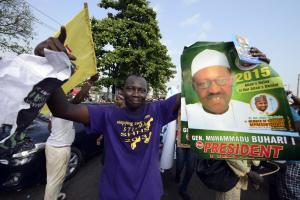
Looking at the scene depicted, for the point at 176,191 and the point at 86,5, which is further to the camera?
the point at 176,191

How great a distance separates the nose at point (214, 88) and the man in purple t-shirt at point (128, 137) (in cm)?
34

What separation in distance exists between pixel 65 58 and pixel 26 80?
264 mm

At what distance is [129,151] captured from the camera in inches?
81.5

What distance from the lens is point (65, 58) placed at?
1.60 metres

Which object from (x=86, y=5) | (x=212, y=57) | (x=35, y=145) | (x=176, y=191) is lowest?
(x=176, y=191)

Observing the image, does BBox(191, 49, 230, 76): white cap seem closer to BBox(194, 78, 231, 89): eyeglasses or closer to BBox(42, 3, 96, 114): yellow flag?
BBox(194, 78, 231, 89): eyeglasses

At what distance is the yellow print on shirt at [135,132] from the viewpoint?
208cm

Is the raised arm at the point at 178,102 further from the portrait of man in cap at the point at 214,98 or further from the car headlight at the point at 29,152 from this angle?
the car headlight at the point at 29,152

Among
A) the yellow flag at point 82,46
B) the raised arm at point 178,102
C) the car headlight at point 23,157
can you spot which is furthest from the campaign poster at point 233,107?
the car headlight at point 23,157

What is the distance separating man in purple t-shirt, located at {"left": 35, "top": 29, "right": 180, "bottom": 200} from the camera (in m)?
2.02

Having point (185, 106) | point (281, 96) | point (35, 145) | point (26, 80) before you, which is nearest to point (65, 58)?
point (26, 80)

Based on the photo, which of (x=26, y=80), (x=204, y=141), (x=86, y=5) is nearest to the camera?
(x=26, y=80)

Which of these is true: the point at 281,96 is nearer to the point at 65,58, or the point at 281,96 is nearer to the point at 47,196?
the point at 65,58

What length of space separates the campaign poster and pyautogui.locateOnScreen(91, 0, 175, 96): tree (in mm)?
21729
